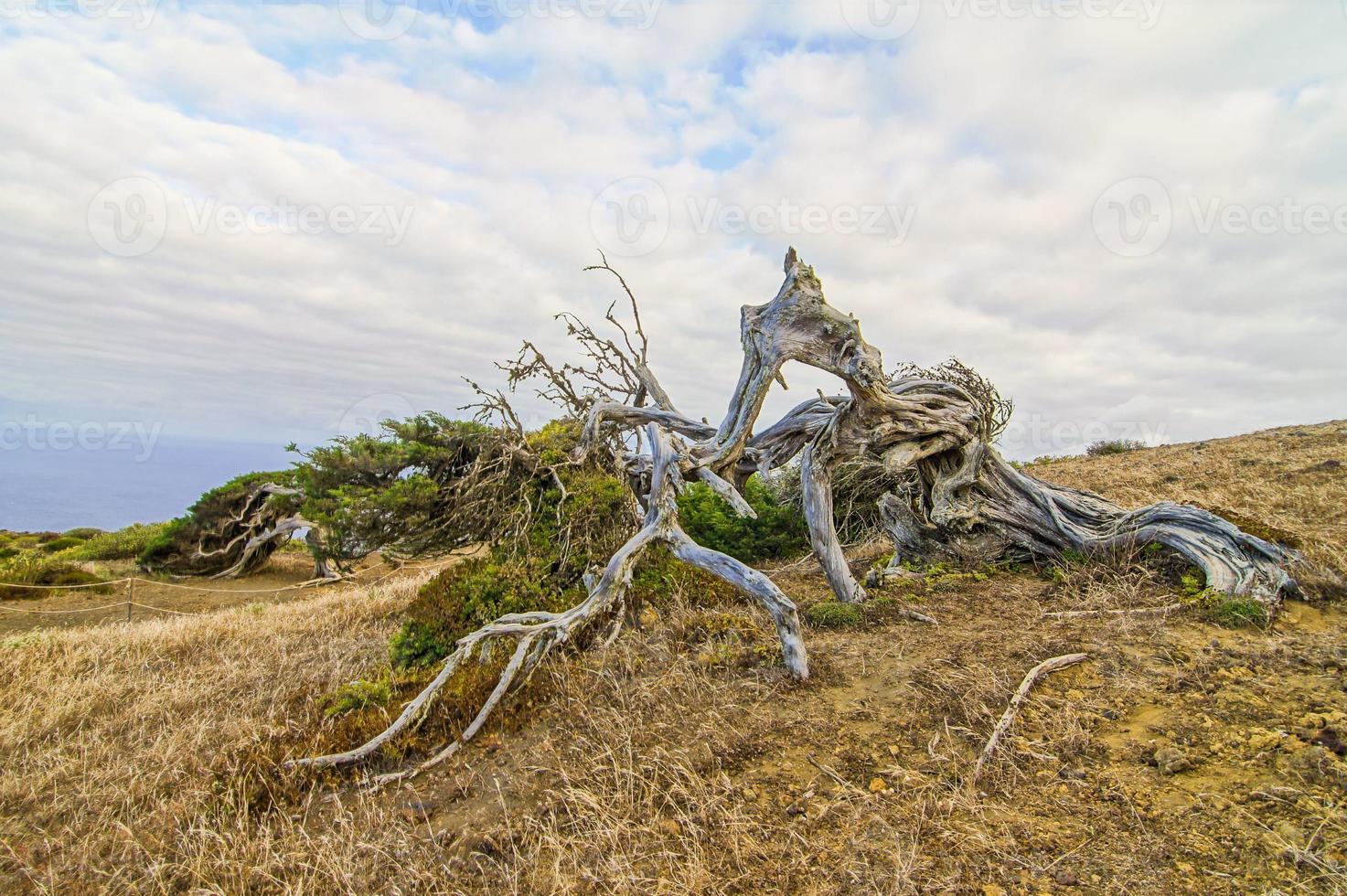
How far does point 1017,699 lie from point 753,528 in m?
8.21

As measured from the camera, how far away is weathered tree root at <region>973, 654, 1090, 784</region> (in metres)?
3.80

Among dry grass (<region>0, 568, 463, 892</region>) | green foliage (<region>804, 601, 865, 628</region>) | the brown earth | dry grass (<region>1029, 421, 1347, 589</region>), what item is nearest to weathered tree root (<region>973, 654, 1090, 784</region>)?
the brown earth

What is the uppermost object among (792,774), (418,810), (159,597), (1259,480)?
(1259,480)

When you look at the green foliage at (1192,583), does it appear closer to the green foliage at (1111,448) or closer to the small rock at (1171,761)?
the small rock at (1171,761)

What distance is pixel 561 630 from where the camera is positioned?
18.3 ft

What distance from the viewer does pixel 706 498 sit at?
12938 mm

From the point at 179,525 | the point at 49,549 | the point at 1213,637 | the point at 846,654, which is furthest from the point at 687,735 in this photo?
the point at 49,549

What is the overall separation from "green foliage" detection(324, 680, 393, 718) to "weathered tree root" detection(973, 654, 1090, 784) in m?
4.90

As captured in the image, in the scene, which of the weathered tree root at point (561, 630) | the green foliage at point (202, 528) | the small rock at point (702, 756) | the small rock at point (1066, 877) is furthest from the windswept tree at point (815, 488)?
the green foliage at point (202, 528)

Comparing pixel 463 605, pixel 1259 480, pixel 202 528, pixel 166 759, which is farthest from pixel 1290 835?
pixel 202 528

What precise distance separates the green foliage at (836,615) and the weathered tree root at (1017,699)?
2.05 meters

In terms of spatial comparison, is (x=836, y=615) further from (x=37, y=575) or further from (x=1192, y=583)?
(x=37, y=575)

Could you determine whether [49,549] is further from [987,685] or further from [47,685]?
[987,685]

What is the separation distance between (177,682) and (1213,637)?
35.1 feet
